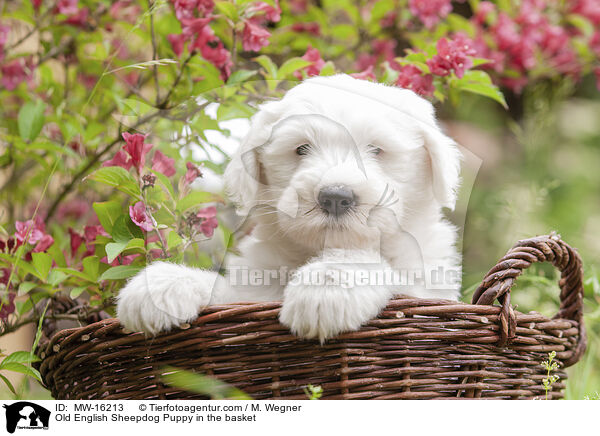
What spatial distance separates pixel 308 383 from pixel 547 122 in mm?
3428

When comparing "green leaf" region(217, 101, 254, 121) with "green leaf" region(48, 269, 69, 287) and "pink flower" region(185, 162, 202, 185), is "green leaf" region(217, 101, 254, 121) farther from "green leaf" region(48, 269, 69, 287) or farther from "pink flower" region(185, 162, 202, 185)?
"green leaf" region(48, 269, 69, 287)

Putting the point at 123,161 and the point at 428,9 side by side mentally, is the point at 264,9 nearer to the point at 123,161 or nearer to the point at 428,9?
the point at 123,161

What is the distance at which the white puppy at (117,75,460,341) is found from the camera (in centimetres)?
172

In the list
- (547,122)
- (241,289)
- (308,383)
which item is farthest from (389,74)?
(547,122)

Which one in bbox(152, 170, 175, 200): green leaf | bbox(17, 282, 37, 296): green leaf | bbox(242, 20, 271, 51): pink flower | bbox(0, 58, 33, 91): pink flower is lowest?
bbox(17, 282, 37, 296): green leaf

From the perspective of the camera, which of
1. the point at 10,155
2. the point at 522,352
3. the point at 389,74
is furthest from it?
the point at 10,155

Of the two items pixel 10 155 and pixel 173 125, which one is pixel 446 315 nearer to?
pixel 173 125

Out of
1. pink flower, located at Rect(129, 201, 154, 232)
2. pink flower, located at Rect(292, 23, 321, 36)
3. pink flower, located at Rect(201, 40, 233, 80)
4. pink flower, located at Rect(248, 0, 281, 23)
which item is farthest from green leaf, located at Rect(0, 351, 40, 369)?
pink flower, located at Rect(292, 23, 321, 36)

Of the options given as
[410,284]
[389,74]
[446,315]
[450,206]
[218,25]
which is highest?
[218,25]

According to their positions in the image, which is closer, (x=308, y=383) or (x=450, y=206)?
(x=308, y=383)

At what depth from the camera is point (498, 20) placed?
11.4ft

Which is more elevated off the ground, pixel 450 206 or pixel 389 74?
pixel 389 74

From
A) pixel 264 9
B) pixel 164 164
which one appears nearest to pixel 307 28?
pixel 264 9

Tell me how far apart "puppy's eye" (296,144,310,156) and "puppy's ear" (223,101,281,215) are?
12cm
